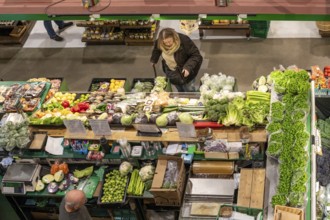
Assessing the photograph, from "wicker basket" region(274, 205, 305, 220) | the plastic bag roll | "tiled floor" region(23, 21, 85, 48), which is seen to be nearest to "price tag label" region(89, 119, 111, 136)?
the plastic bag roll

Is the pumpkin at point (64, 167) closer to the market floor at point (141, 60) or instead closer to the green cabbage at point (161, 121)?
the green cabbage at point (161, 121)

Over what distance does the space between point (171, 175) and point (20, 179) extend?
2435mm

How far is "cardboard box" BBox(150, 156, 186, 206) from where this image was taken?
6.98m

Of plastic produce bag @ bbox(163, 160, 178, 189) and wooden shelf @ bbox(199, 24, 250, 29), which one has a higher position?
wooden shelf @ bbox(199, 24, 250, 29)

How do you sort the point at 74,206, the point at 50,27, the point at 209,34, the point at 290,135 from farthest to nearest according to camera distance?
the point at 50,27 → the point at 209,34 → the point at 74,206 → the point at 290,135

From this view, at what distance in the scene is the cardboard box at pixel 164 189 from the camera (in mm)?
6984

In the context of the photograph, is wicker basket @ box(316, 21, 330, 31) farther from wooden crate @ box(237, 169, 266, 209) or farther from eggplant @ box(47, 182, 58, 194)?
eggplant @ box(47, 182, 58, 194)

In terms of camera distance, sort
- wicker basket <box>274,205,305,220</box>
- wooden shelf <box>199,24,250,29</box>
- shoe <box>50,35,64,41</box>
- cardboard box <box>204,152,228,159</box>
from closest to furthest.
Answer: wicker basket <box>274,205,305,220</box> < cardboard box <box>204,152,228,159</box> < wooden shelf <box>199,24,250,29</box> < shoe <box>50,35,64,41</box>

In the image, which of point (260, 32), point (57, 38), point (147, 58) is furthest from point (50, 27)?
point (260, 32)

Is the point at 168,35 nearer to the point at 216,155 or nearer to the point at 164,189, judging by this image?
the point at 216,155

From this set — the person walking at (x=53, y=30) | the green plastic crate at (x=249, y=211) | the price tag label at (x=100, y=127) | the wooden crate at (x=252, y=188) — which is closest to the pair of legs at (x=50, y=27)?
the person walking at (x=53, y=30)

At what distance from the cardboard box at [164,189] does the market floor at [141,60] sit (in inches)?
149

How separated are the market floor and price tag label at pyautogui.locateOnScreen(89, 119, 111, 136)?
12.4 feet

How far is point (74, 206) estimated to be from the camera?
6.48m
